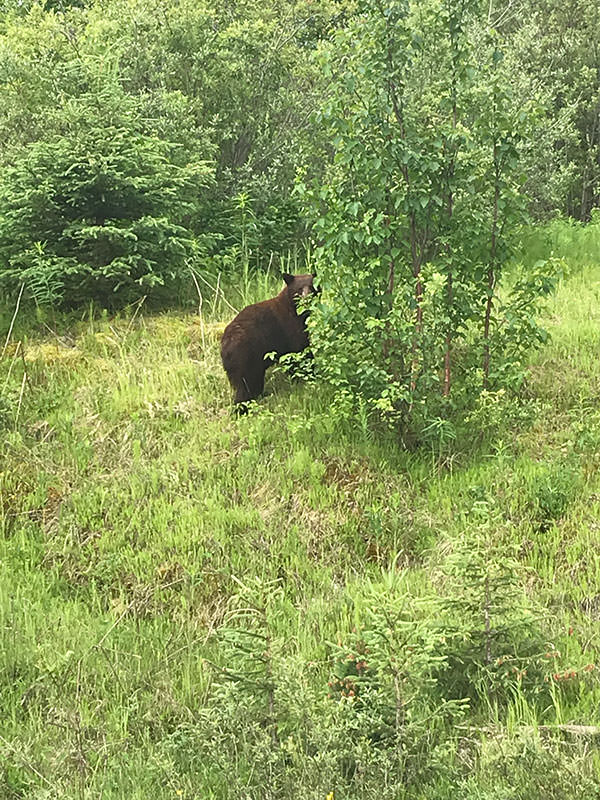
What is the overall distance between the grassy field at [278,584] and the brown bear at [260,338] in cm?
27

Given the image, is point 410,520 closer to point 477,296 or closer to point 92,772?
point 477,296

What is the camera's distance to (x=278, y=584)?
15.3 ft

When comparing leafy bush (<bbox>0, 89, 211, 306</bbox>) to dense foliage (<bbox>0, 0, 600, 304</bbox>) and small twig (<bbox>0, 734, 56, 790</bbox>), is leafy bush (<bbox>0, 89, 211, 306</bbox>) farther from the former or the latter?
small twig (<bbox>0, 734, 56, 790</bbox>)

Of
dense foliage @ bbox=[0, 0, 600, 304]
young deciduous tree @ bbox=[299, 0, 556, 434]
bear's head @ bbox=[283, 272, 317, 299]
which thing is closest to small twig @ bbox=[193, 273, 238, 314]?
dense foliage @ bbox=[0, 0, 600, 304]

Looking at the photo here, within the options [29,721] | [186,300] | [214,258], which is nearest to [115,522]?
[29,721]

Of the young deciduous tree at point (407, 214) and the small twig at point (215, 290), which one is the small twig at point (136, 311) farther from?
the young deciduous tree at point (407, 214)

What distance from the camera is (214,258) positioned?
902 cm

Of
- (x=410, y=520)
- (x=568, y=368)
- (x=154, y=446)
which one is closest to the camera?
(x=410, y=520)

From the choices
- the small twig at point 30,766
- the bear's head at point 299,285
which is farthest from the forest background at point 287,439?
the bear's head at point 299,285

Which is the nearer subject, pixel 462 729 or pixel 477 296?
pixel 462 729

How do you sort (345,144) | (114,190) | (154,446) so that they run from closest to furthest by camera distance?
(345,144) < (154,446) < (114,190)

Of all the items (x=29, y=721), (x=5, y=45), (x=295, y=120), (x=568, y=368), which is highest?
(x=5, y=45)

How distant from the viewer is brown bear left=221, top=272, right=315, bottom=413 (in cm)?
646

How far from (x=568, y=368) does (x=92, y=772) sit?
16.4ft
